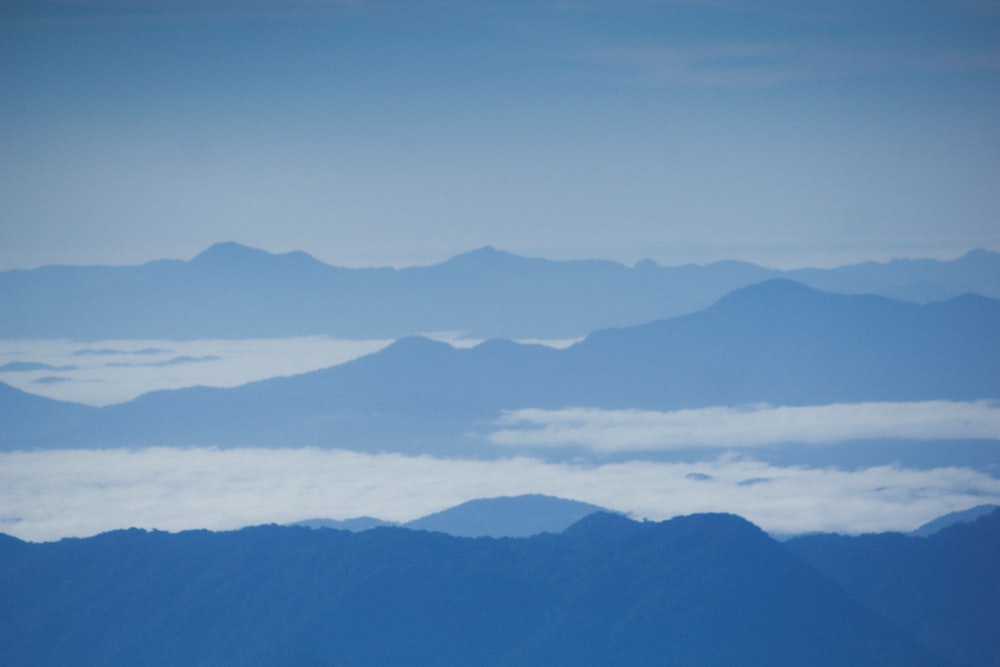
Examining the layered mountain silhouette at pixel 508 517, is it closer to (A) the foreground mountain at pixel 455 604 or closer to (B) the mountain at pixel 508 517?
(B) the mountain at pixel 508 517

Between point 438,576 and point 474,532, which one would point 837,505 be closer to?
point 474,532

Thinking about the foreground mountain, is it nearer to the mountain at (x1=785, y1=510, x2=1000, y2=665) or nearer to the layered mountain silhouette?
the mountain at (x1=785, y1=510, x2=1000, y2=665)

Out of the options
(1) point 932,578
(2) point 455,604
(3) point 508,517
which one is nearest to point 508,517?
(3) point 508,517

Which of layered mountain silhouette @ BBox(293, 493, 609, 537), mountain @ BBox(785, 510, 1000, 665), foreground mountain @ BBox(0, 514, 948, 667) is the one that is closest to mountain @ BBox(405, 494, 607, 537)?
layered mountain silhouette @ BBox(293, 493, 609, 537)

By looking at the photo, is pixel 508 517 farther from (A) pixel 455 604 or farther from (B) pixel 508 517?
(A) pixel 455 604

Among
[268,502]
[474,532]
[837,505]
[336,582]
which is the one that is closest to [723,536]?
[336,582]
